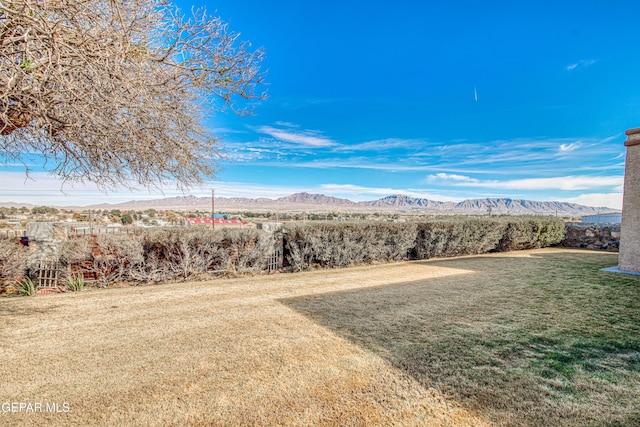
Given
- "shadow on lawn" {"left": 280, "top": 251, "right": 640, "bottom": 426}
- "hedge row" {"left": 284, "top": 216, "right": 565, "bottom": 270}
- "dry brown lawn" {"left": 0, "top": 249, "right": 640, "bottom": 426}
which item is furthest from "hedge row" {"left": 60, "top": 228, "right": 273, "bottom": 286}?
"shadow on lawn" {"left": 280, "top": 251, "right": 640, "bottom": 426}

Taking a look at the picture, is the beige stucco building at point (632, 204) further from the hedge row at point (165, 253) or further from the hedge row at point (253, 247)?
the hedge row at point (165, 253)

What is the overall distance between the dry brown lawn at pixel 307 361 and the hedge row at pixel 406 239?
312 centimetres

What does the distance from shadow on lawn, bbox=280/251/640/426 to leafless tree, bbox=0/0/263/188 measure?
11.5 feet

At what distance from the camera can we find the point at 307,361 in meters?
3.22

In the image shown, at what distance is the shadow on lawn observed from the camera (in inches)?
99.1

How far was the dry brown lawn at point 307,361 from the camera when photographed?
2.38 meters

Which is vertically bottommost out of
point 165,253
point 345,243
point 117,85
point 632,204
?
point 165,253

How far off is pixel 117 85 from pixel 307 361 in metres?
3.71

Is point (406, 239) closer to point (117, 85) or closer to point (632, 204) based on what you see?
point (632, 204)

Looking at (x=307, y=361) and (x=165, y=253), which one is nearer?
(x=307, y=361)

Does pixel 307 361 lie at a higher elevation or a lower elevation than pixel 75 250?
lower

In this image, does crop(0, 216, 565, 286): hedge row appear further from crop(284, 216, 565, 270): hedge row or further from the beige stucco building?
the beige stucco building

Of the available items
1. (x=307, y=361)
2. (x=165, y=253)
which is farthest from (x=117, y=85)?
(x=165, y=253)

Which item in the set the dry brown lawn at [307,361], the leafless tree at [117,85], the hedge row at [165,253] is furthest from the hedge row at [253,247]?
the leafless tree at [117,85]
